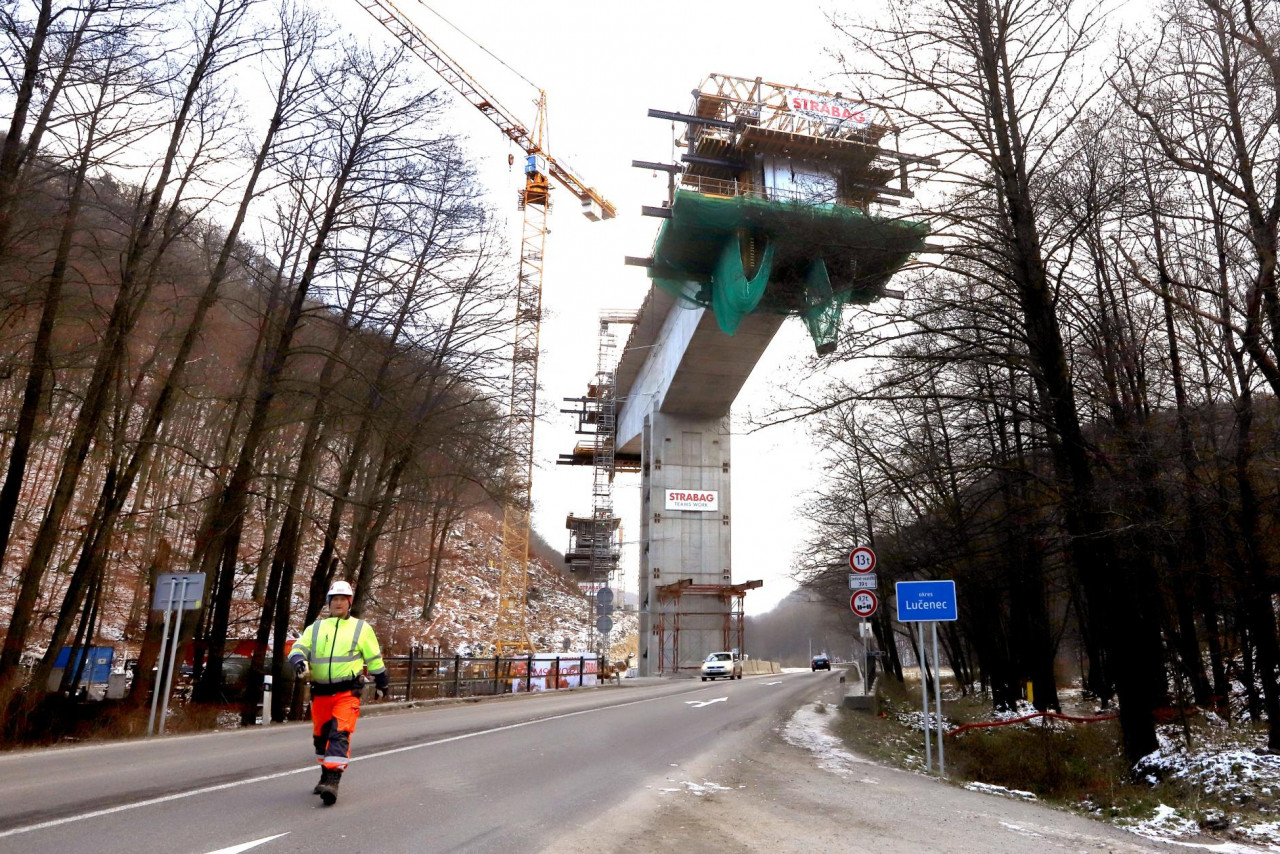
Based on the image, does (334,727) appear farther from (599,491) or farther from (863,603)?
(599,491)

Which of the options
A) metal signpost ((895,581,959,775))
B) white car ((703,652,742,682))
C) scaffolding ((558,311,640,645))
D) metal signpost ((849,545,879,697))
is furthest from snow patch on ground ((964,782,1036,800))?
scaffolding ((558,311,640,645))

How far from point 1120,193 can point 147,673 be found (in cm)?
1675

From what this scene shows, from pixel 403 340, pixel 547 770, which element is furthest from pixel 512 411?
pixel 547 770

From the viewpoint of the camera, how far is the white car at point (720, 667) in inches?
1599

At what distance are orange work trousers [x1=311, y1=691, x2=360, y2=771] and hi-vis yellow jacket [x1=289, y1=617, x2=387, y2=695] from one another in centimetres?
8

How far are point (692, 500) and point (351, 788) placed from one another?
38.9m

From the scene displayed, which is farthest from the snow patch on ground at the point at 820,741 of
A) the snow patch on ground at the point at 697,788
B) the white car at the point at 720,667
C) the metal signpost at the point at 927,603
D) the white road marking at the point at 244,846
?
the white car at the point at 720,667

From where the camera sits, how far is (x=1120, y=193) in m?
9.88

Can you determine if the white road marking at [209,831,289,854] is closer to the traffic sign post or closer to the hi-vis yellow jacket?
the hi-vis yellow jacket

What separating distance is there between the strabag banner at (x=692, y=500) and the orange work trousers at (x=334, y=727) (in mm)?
39034

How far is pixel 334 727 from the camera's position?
20.3 ft

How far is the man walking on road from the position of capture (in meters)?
6.16

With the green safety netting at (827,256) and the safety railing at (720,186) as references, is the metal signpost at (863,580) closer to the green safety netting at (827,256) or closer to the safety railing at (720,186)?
the green safety netting at (827,256)

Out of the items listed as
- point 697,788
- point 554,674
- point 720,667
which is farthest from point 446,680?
point 720,667
